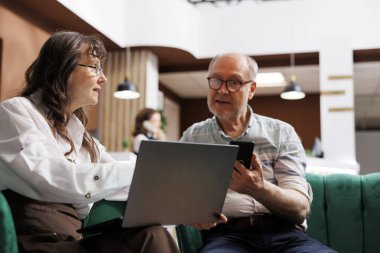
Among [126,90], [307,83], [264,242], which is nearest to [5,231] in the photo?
[264,242]

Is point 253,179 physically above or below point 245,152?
below

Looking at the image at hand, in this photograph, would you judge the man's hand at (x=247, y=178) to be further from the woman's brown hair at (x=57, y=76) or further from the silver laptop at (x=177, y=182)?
the woman's brown hair at (x=57, y=76)

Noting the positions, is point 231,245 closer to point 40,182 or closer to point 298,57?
point 40,182

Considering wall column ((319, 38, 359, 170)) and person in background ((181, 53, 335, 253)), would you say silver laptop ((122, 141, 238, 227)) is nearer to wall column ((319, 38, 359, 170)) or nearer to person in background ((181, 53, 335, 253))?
person in background ((181, 53, 335, 253))

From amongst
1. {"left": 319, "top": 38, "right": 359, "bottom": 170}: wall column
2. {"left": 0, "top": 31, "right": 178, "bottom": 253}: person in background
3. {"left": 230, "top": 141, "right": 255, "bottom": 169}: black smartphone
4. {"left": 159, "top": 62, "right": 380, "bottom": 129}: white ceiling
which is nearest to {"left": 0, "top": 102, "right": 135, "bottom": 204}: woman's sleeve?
{"left": 0, "top": 31, "right": 178, "bottom": 253}: person in background

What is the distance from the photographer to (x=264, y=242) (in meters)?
2.00

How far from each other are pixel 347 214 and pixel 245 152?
81 centimetres

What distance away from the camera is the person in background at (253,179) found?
1.91 metres

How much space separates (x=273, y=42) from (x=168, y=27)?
1.55m

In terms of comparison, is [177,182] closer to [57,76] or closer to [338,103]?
[57,76]

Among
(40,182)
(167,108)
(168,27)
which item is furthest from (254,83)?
(167,108)

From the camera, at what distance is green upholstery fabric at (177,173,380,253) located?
2.22 m

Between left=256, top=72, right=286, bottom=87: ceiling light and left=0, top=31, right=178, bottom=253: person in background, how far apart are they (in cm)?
667

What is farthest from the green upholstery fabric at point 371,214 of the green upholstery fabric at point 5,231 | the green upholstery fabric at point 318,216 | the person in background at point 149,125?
the person in background at point 149,125
